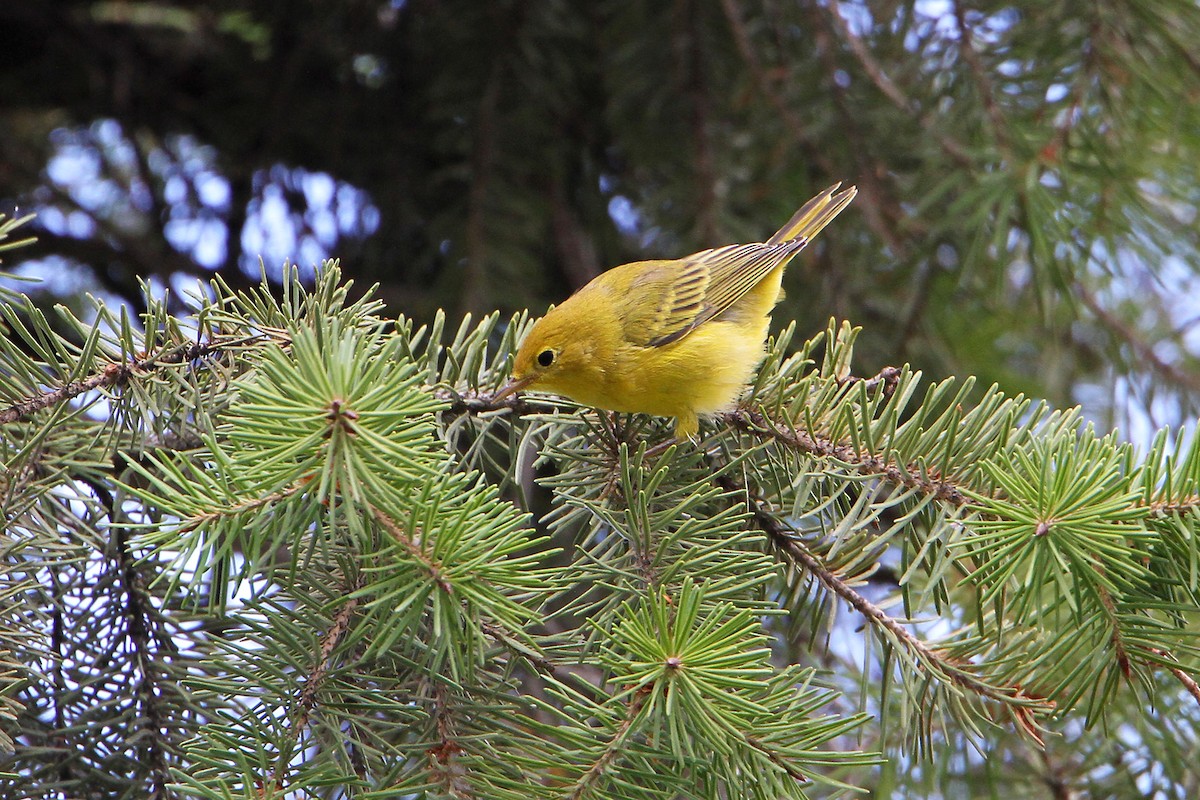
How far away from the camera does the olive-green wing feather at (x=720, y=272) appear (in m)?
3.33

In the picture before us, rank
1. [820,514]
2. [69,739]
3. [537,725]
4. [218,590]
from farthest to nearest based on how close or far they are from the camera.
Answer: [820,514] → [69,739] → [218,590] → [537,725]

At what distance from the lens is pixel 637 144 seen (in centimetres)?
362

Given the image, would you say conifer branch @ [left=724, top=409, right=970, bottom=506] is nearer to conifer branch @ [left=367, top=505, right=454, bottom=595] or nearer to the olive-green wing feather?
conifer branch @ [left=367, top=505, right=454, bottom=595]

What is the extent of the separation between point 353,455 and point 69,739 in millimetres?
880

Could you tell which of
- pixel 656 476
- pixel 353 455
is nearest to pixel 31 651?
pixel 353 455

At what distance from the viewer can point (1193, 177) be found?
386 centimetres

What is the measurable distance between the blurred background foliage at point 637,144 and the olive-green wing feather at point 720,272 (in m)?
0.11

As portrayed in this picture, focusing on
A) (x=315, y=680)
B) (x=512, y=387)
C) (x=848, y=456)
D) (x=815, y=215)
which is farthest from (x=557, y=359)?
(x=815, y=215)

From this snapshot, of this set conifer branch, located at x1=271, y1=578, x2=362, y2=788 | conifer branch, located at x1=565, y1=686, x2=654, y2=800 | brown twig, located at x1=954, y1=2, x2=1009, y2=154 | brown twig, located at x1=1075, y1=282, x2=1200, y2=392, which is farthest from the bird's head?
brown twig, located at x1=1075, y1=282, x2=1200, y2=392

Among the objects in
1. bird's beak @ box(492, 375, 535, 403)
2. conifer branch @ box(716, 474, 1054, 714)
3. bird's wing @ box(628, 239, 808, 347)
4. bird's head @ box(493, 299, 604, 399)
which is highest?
bird's wing @ box(628, 239, 808, 347)

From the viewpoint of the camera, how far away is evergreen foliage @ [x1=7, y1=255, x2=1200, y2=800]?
132 cm

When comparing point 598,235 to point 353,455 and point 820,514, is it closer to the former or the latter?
point 820,514

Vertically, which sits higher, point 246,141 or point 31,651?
point 246,141

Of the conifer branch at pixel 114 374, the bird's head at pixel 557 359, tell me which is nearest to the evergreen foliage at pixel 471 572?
the conifer branch at pixel 114 374
